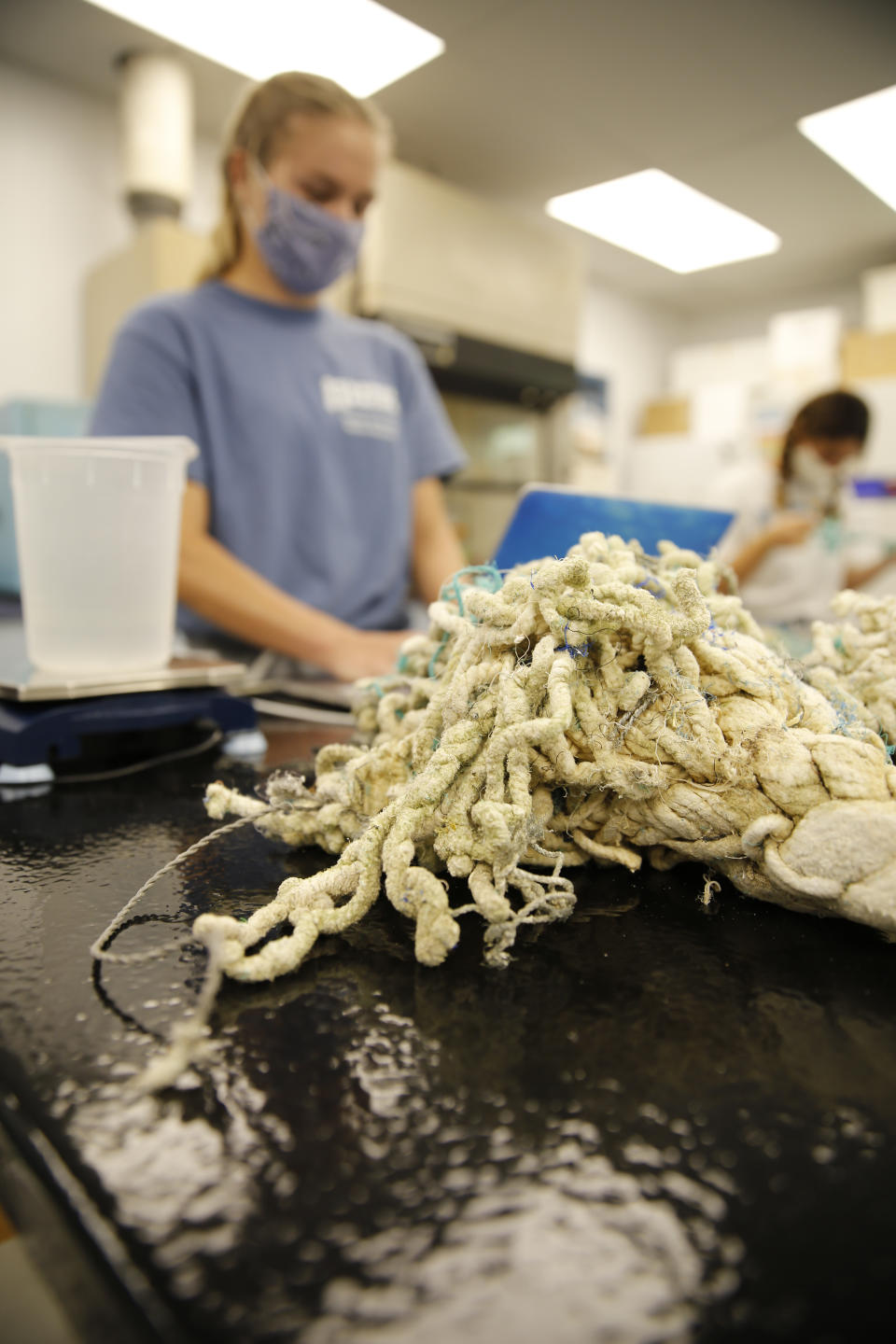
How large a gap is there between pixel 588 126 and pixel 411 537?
1036 mm

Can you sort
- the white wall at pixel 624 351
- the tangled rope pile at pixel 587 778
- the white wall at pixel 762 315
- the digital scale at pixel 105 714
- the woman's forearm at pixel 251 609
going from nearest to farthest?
1. the tangled rope pile at pixel 587 778
2. the digital scale at pixel 105 714
3. the woman's forearm at pixel 251 609
4. the white wall at pixel 762 315
5. the white wall at pixel 624 351

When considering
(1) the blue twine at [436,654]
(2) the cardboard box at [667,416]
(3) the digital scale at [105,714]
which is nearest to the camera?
(1) the blue twine at [436,654]

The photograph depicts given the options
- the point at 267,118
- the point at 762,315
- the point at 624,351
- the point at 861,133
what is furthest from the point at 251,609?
the point at 762,315

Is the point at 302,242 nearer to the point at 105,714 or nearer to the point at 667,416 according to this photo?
the point at 105,714

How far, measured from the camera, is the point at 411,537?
71.4 inches

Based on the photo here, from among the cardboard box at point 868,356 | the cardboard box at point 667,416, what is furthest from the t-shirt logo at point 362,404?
the cardboard box at point 667,416

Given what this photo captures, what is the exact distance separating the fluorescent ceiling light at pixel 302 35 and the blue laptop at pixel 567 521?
1.28 m

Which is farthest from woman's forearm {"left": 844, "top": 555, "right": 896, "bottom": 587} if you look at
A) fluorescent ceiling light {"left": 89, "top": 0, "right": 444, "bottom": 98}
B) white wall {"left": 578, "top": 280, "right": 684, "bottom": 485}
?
white wall {"left": 578, "top": 280, "right": 684, "bottom": 485}

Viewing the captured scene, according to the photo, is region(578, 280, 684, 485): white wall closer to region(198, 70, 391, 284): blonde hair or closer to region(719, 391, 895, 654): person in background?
region(719, 391, 895, 654): person in background

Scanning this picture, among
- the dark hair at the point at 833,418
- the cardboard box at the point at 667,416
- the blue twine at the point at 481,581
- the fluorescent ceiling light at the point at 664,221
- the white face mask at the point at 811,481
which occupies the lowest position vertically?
the blue twine at the point at 481,581

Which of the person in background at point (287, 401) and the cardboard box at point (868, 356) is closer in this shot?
the person in background at point (287, 401)

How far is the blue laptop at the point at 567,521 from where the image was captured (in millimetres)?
823

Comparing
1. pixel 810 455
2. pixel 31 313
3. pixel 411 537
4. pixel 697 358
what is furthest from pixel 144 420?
pixel 697 358

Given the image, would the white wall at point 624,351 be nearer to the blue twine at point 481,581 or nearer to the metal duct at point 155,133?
the metal duct at point 155,133
